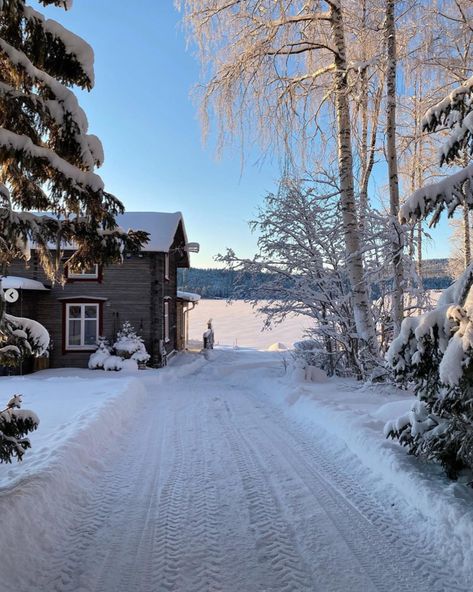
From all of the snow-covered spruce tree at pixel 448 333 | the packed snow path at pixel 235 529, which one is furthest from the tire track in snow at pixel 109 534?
the snow-covered spruce tree at pixel 448 333

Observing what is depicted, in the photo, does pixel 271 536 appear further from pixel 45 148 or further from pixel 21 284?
pixel 21 284

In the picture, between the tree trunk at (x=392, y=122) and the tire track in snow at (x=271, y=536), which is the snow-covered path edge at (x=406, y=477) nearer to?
the tire track in snow at (x=271, y=536)

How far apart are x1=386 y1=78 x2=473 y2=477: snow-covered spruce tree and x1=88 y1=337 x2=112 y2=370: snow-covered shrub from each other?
47.5ft

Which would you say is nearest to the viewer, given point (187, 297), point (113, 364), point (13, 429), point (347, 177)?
point (13, 429)

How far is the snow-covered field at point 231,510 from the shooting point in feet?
10.1

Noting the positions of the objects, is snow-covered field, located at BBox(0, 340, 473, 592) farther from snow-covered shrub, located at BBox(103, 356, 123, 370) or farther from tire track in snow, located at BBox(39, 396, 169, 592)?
snow-covered shrub, located at BBox(103, 356, 123, 370)

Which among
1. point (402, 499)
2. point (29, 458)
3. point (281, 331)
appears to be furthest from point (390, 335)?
point (281, 331)

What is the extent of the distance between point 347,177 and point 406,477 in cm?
671

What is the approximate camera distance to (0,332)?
3803mm

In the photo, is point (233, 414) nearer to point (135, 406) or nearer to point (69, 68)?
point (135, 406)

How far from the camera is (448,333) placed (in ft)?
10.8

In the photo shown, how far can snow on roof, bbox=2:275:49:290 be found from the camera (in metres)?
15.8

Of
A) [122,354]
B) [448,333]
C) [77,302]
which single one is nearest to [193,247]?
[77,302]

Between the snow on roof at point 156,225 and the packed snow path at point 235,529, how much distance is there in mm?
12219
